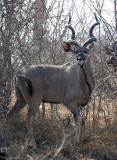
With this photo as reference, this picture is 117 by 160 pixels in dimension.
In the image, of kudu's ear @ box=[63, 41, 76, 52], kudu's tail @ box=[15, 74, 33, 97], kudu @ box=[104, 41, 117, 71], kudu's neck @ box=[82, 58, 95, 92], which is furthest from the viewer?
kudu's ear @ box=[63, 41, 76, 52]

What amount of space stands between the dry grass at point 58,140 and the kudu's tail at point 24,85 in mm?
724

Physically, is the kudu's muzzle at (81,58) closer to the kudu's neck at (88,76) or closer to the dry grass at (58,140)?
the kudu's neck at (88,76)

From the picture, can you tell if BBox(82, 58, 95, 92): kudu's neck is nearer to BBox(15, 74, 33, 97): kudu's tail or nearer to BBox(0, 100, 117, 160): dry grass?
BBox(0, 100, 117, 160): dry grass

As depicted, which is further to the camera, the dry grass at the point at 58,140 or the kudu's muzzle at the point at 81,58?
the kudu's muzzle at the point at 81,58

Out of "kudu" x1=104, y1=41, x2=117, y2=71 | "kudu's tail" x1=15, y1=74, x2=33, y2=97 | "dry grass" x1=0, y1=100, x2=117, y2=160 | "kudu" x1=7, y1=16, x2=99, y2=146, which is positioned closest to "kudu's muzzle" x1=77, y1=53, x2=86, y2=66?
"kudu" x1=7, y1=16, x2=99, y2=146

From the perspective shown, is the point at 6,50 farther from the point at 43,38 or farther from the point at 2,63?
the point at 43,38

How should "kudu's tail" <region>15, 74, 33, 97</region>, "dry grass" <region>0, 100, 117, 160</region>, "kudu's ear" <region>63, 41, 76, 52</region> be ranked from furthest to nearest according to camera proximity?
1. "kudu's ear" <region>63, 41, 76, 52</region>
2. "kudu's tail" <region>15, 74, 33, 97</region>
3. "dry grass" <region>0, 100, 117, 160</region>

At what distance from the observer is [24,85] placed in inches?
200

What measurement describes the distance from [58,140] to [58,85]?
40.4 inches

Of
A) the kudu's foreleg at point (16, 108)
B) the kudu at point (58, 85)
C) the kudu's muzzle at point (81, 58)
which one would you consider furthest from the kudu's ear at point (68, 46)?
the kudu's foreleg at point (16, 108)

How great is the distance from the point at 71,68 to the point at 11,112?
1.41 metres

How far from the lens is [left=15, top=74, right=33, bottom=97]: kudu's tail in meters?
5.07

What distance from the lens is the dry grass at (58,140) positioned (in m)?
4.31

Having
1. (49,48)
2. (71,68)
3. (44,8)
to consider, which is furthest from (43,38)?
(71,68)
